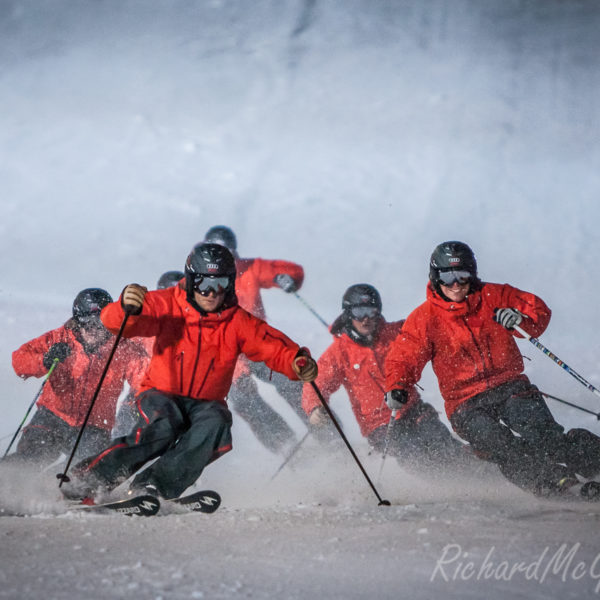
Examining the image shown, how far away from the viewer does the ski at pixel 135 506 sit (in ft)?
11.8

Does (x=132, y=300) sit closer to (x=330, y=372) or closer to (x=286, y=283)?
(x=330, y=372)

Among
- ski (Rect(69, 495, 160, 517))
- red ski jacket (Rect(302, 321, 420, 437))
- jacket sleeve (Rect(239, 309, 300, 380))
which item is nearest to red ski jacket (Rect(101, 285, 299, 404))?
jacket sleeve (Rect(239, 309, 300, 380))

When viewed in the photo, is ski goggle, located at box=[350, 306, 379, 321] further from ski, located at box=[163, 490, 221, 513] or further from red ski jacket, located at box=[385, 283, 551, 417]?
ski, located at box=[163, 490, 221, 513]

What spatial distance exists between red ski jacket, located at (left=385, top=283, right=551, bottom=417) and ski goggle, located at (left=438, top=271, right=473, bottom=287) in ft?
0.41

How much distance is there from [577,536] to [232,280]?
2.45m

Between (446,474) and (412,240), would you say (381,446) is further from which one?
(412,240)

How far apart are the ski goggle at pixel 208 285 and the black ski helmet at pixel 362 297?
→ 7.63 feet

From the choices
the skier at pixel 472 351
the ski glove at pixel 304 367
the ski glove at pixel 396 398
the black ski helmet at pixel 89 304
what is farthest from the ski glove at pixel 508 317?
the black ski helmet at pixel 89 304

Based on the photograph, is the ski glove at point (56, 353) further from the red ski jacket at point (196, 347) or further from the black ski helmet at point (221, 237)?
the black ski helmet at point (221, 237)

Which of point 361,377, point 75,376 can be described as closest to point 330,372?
point 361,377

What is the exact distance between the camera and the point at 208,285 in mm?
4258

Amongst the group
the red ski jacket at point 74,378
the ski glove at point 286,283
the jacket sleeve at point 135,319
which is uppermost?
the ski glove at point 286,283

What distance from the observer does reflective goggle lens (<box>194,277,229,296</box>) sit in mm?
4254

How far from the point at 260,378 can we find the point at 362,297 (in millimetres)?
1638
